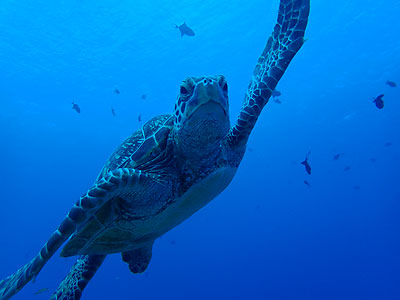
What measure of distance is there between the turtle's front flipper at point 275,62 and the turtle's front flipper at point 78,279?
2748mm

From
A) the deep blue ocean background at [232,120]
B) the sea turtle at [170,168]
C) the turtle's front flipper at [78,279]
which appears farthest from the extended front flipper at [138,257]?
the deep blue ocean background at [232,120]

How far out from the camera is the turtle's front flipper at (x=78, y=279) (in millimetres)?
4410

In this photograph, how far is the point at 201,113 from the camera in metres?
2.64

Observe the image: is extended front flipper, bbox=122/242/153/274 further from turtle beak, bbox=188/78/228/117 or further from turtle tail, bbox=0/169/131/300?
turtle beak, bbox=188/78/228/117

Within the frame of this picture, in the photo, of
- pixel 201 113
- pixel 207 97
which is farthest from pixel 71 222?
pixel 207 97

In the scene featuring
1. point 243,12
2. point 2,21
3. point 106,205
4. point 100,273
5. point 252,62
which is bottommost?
point 106,205

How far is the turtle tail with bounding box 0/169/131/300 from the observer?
264cm

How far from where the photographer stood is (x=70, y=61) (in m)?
25.6

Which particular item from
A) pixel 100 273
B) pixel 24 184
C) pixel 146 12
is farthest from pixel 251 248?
pixel 146 12

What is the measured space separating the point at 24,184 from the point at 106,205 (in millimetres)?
62575

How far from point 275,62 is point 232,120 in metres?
39.8

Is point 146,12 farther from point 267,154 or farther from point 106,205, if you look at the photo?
point 267,154

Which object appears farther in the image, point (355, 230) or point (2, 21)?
point (355, 230)

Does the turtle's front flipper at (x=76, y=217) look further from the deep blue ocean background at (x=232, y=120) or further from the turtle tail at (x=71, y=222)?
the deep blue ocean background at (x=232, y=120)
